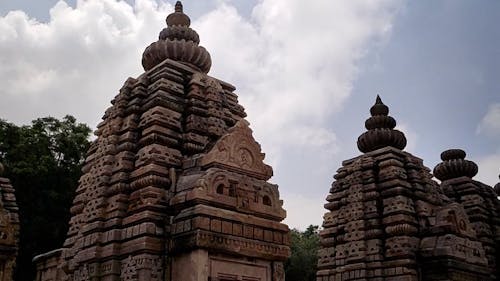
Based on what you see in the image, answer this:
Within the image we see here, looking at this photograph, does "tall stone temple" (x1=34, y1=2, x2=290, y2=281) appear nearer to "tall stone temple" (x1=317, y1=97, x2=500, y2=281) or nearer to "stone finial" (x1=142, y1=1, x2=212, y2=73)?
"stone finial" (x1=142, y1=1, x2=212, y2=73)

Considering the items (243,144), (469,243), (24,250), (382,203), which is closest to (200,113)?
(243,144)

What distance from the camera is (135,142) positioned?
9719 mm

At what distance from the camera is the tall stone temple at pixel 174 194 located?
27.1 ft

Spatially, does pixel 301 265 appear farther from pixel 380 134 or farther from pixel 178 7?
pixel 178 7

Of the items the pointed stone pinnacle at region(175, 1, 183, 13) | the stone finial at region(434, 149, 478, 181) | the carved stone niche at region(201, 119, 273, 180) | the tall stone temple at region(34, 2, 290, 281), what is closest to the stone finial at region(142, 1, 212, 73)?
the tall stone temple at region(34, 2, 290, 281)

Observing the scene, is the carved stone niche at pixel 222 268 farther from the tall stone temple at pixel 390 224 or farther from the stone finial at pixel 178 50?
the tall stone temple at pixel 390 224

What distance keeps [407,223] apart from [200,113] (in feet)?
19.8

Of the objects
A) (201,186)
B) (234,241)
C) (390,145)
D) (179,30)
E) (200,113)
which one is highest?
(179,30)

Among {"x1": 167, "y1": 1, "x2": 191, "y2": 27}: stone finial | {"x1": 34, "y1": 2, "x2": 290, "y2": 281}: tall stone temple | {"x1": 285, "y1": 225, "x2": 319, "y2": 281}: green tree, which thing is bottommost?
{"x1": 34, "y1": 2, "x2": 290, "y2": 281}: tall stone temple

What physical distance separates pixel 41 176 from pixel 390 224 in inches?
858

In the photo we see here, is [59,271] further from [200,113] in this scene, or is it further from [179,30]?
[179,30]

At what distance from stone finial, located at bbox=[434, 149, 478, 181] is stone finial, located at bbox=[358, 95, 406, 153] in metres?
3.38

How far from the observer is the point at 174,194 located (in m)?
8.88

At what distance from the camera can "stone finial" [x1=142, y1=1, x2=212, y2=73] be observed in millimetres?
10969
